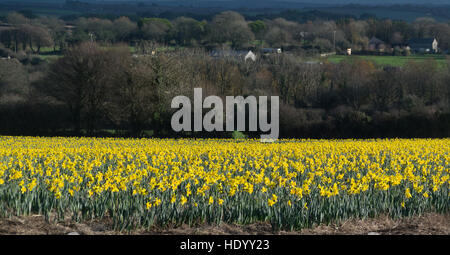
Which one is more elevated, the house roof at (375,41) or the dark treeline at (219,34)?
the dark treeline at (219,34)

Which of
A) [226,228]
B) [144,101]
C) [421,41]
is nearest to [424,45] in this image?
[421,41]

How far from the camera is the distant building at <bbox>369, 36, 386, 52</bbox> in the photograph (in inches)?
4606

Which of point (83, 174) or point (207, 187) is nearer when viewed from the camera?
point (207, 187)

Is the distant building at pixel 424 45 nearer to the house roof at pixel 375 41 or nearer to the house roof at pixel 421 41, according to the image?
the house roof at pixel 421 41

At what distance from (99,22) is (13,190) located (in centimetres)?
12719

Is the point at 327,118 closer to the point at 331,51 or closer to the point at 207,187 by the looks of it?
the point at 207,187

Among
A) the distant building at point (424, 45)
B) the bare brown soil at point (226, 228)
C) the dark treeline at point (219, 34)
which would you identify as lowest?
the distant building at point (424, 45)

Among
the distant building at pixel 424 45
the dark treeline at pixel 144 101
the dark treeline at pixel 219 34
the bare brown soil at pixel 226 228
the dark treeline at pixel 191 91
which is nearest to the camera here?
the bare brown soil at pixel 226 228

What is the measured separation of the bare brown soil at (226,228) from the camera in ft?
32.1

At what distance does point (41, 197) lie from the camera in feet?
36.6

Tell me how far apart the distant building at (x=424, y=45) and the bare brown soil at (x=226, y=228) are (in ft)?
358

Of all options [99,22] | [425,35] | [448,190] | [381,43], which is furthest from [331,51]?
[448,190]
